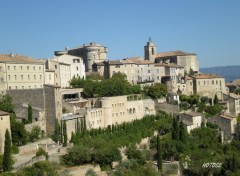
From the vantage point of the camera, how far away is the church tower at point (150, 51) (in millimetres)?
87931

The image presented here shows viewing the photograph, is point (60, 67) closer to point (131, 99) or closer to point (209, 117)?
point (131, 99)

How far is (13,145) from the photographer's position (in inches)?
1594

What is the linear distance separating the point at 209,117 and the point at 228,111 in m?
6.84

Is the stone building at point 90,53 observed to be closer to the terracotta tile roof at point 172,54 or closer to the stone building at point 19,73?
the terracotta tile roof at point 172,54

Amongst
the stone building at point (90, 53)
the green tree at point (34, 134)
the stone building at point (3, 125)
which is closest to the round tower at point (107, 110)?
the green tree at point (34, 134)

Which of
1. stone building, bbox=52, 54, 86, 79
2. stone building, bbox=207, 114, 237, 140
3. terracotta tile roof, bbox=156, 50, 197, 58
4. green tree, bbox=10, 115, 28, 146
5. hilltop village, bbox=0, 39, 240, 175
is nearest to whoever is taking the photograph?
green tree, bbox=10, 115, 28, 146

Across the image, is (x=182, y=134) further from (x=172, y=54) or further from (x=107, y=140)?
(x=172, y=54)

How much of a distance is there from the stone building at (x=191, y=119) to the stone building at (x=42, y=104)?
18.4 metres

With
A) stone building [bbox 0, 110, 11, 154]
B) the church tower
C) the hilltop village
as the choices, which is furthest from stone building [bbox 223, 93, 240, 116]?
stone building [bbox 0, 110, 11, 154]

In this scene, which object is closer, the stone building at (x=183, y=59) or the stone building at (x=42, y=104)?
the stone building at (x=42, y=104)

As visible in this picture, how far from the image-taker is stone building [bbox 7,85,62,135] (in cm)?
4628

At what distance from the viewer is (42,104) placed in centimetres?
4750

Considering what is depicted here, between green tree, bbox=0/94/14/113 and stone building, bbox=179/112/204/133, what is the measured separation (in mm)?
22311

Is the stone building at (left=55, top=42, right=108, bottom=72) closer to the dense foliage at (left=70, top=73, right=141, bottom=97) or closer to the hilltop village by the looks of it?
the hilltop village
